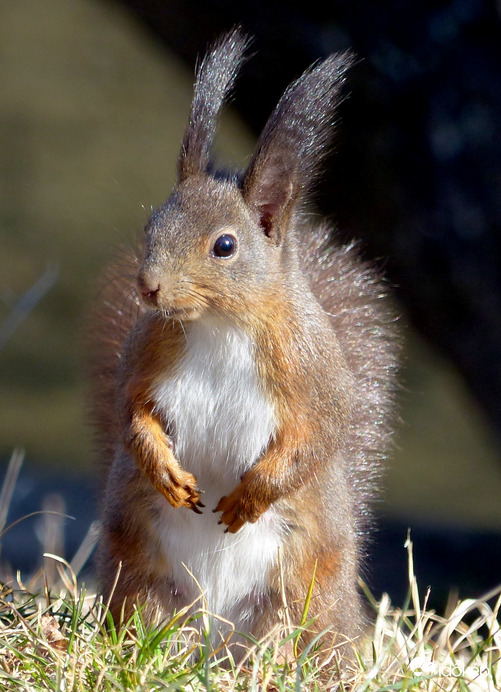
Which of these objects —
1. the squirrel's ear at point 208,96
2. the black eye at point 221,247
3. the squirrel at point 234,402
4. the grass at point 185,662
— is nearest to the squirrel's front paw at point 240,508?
the squirrel at point 234,402

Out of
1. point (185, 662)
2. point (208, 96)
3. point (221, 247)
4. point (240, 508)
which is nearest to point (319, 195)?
point (208, 96)

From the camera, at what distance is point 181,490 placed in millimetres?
2100

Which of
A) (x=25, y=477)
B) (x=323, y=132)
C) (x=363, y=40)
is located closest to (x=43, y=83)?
(x=25, y=477)

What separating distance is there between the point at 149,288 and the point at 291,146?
438mm

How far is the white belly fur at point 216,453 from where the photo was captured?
82.4 inches

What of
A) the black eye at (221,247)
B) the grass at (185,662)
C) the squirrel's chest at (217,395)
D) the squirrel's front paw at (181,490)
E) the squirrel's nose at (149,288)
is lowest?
the grass at (185,662)

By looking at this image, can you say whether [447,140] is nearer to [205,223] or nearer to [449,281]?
[449,281]

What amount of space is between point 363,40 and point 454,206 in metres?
0.63

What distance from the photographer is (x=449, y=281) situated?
3.48m

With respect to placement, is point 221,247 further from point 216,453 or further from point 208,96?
point 216,453

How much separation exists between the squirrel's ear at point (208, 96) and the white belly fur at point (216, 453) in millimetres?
377

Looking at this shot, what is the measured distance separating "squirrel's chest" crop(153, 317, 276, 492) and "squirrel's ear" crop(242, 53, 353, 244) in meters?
0.26

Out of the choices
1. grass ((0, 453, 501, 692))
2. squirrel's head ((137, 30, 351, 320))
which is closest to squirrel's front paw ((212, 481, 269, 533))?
grass ((0, 453, 501, 692))

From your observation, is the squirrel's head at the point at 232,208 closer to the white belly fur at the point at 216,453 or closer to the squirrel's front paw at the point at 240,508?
the white belly fur at the point at 216,453
